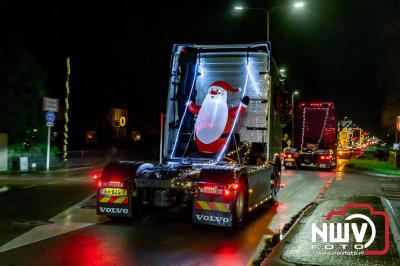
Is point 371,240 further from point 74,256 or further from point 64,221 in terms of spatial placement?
point 64,221

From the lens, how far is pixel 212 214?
983 cm

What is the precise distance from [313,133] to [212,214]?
76.9 ft

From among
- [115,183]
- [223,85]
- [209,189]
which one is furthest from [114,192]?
[223,85]

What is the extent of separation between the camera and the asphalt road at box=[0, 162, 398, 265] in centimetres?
783

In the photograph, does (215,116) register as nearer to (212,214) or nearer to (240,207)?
(240,207)

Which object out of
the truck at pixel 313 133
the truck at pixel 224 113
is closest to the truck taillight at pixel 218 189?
the truck at pixel 224 113

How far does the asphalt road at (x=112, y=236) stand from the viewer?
7828mm

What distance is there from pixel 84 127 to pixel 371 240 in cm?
4864

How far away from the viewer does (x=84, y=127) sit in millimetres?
54844

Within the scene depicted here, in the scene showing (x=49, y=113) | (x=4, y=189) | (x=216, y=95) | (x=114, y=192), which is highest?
→ (x=49, y=113)

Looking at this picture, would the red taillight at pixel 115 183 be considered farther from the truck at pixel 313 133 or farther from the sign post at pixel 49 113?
the truck at pixel 313 133

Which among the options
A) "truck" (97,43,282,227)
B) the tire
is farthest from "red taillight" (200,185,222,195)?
"truck" (97,43,282,227)

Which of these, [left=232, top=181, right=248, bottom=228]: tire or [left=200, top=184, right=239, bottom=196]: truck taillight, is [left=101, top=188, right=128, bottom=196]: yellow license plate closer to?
[left=200, top=184, right=239, bottom=196]: truck taillight

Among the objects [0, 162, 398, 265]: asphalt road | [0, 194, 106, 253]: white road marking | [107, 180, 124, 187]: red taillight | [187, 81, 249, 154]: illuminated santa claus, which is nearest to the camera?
[0, 162, 398, 265]: asphalt road
